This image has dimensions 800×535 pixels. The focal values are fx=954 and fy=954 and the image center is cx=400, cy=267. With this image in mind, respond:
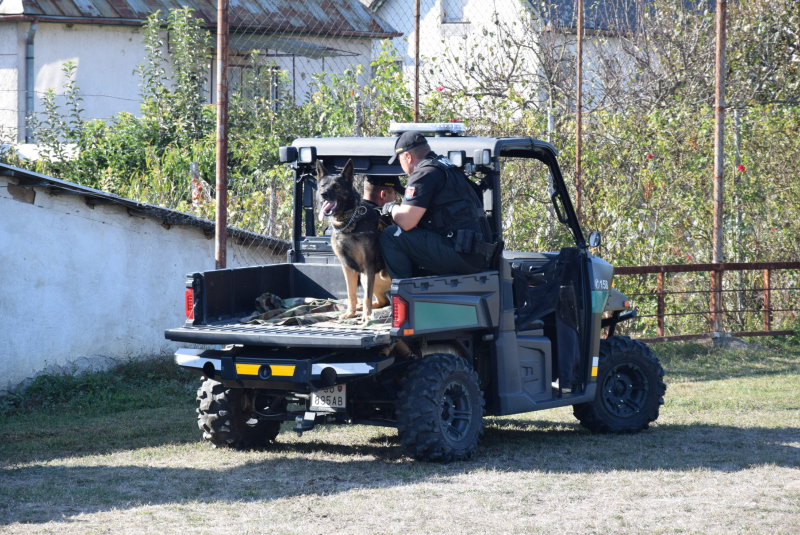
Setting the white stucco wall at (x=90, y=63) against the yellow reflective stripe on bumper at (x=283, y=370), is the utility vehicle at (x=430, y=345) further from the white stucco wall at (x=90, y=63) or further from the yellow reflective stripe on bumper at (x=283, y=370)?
the white stucco wall at (x=90, y=63)

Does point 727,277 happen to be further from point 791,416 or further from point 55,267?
point 55,267

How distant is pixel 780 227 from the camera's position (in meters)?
13.7

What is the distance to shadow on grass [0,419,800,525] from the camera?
5.45 meters

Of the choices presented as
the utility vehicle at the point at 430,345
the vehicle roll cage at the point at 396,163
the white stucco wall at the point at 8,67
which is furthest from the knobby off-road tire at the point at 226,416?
the white stucco wall at the point at 8,67

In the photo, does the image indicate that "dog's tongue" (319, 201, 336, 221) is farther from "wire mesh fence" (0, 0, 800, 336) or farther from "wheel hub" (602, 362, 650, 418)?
"wire mesh fence" (0, 0, 800, 336)

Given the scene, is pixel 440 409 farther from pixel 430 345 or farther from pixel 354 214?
pixel 354 214

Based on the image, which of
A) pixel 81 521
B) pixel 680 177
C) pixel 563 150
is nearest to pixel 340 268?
pixel 81 521

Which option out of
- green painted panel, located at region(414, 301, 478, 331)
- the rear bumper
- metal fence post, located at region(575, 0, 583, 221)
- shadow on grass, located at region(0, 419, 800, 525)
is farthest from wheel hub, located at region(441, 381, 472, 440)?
metal fence post, located at region(575, 0, 583, 221)

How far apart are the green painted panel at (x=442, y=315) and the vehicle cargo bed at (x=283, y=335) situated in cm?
24

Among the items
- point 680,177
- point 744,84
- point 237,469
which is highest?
point 744,84

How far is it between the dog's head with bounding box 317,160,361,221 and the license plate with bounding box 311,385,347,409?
116cm

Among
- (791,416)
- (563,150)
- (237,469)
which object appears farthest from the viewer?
(563,150)

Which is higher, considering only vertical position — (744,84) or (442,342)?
(744,84)

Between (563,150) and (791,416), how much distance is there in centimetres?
565
